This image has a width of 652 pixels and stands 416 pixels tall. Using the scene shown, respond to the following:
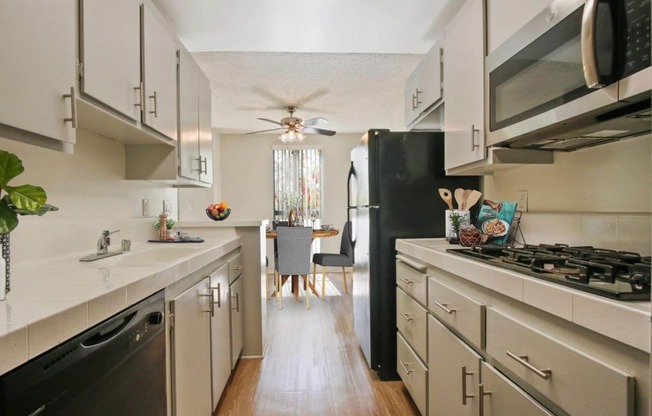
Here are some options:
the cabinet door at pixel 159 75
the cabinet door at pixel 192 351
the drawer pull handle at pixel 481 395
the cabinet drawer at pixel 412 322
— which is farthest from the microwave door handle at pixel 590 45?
the cabinet door at pixel 159 75

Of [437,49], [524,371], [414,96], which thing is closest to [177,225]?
[414,96]

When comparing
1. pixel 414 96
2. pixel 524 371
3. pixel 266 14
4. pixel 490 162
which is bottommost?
pixel 524 371

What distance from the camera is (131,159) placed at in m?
2.08

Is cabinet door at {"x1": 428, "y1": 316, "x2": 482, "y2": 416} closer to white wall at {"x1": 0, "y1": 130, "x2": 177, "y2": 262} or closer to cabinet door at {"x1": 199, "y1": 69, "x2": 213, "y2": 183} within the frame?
white wall at {"x1": 0, "y1": 130, "x2": 177, "y2": 262}

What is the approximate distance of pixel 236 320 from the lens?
235cm

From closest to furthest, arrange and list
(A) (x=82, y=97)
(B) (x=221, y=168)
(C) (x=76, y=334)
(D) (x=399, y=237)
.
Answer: (C) (x=76, y=334) < (A) (x=82, y=97) < (D) (x=399, y=237) < (B) (x=221, y=168)

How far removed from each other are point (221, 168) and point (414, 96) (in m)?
4.18

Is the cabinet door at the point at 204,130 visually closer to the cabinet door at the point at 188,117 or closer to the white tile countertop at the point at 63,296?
the cabinet door at the point at 188,117

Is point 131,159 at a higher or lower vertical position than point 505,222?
higher

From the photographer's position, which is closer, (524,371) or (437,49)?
(524,371)

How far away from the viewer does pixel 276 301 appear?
167 inches

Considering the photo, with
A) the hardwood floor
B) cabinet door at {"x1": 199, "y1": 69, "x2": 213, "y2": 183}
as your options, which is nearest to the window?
the hardwood floor

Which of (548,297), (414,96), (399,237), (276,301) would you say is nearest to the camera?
(548,297)

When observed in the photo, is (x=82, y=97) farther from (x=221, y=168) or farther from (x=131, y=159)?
(x=221, y=168)
